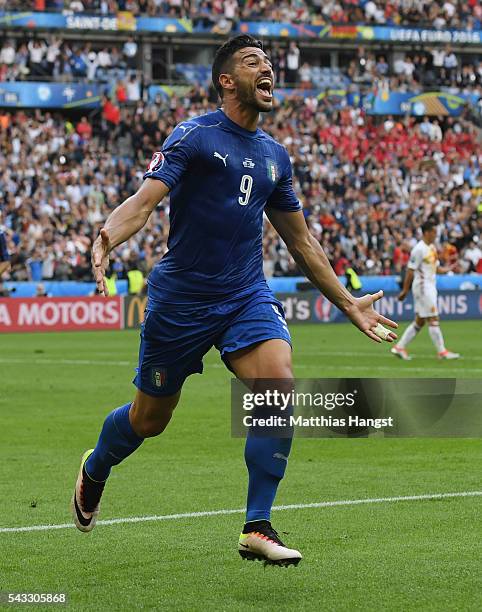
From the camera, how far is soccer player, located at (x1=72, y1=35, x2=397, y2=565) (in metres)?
6.57

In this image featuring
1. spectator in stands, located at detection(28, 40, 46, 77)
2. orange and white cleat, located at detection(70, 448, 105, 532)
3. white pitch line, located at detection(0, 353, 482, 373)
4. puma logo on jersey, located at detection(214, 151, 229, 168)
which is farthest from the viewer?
spectator in stands, located at detection(28, 40, 46, 77)

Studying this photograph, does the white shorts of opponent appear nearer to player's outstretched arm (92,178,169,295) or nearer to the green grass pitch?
the green grass pitch

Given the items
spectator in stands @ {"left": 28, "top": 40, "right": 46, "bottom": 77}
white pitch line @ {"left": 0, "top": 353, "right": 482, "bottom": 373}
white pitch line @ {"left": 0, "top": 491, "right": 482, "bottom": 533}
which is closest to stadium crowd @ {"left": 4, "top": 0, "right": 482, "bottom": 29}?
spectator in stands @ {"left": 28, "top": 40, "right": 46, "bottom": 77}

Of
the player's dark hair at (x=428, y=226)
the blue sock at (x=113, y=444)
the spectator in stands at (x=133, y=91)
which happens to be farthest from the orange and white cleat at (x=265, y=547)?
the spectator in stands at (x=133, y=91)

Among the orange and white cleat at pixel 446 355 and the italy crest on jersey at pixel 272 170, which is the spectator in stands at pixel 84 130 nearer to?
the orange and white cleat at pixel 446 355

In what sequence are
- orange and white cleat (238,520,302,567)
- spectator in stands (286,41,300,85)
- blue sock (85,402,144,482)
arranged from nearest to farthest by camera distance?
orange and white cleat (238,520,302,567) → blue sock (85,402,144,482) → spectator in stands (286,41,300,85)

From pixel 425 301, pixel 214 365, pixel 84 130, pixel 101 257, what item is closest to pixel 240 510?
pixel 101 257

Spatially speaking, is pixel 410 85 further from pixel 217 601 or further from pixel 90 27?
pixel 217 601

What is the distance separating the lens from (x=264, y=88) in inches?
267

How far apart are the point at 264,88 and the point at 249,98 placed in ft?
0.30

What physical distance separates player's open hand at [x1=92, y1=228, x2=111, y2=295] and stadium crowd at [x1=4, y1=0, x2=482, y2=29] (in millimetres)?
43257

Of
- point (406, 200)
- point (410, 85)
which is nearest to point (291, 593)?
point (406, 200)

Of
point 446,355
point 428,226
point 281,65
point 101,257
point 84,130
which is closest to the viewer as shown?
point 101,257

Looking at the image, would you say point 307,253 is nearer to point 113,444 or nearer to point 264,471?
point 264,471
